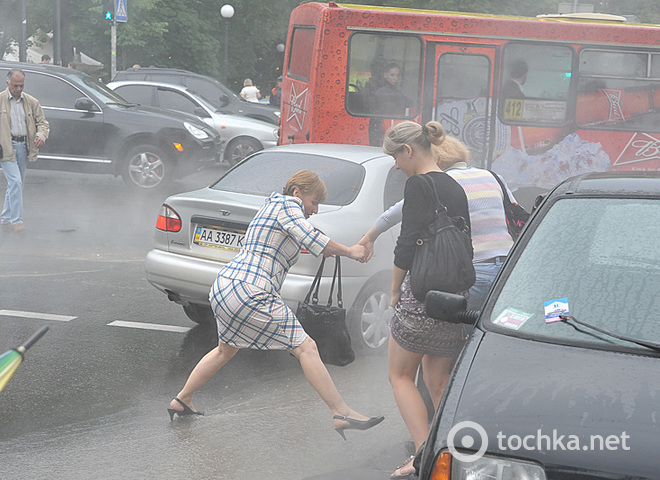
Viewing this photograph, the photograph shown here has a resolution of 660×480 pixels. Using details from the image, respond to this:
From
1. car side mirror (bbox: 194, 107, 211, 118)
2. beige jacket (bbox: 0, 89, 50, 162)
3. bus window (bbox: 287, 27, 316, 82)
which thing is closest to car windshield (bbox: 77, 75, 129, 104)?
car side mirror (bbox: 194, 107, 211, 118)

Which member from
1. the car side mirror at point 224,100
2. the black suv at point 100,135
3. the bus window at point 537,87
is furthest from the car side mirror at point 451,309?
the car side mirror at point 224,100

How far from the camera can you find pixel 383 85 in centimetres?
1146

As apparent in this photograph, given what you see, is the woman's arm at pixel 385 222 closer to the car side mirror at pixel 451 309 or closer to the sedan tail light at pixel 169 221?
the car side mirror at pixel 451 309

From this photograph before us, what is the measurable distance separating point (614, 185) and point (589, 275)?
1.84 feet

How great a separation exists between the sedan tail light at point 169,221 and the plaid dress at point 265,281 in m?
1.92

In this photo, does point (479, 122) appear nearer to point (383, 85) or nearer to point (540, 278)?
point (383, 85)

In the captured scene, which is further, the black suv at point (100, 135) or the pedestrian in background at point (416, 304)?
the black suv at point (100, 135)

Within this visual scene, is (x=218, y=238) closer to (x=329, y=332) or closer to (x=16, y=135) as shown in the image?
(x=329, y=332)

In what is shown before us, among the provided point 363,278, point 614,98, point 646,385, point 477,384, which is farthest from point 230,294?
point 614,98

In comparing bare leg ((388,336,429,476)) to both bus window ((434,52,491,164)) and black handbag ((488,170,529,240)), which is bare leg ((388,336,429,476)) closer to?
black handbag ((488,170,529,240))

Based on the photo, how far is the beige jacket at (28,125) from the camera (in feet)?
36.7

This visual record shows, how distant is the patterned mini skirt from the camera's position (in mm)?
4242

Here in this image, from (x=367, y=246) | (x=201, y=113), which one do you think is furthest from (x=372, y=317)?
(x=201, y=113)

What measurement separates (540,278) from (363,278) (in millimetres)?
3209
